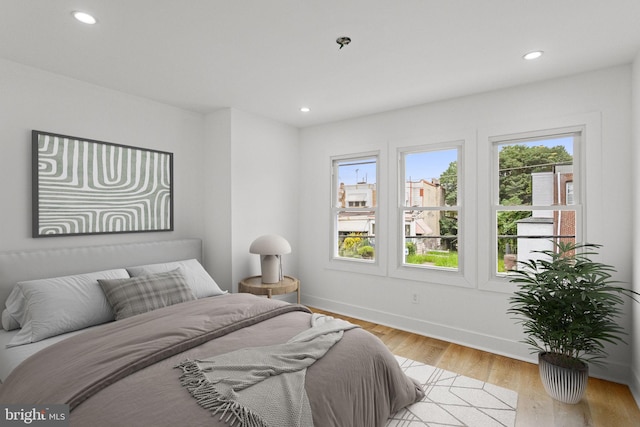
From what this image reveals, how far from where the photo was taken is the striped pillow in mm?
2408

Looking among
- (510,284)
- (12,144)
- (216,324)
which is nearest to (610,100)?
(510,284)

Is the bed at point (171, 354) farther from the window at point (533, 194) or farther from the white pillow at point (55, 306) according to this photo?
the window at point (533, 194)

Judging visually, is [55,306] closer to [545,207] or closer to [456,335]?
[456,335]

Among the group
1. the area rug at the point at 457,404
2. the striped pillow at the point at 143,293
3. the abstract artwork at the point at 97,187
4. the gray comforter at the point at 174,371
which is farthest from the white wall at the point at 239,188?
the area rug at the point at 457,404

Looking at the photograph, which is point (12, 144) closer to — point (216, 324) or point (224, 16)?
point (224, 16)

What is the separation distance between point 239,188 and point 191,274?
1146 millimetres

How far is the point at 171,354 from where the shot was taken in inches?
68.6

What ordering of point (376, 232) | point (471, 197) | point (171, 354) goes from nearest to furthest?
point (171, 354), point (471, 197), point (376, 232)

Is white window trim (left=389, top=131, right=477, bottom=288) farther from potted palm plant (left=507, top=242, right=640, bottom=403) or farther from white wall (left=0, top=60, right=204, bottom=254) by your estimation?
white wall (left=0, top=60, right=204, bottom=254)

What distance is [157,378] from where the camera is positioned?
1514mm

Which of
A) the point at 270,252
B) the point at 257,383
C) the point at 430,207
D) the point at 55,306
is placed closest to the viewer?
the point at 257,383

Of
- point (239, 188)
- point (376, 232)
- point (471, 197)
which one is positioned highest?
point (239, 188)

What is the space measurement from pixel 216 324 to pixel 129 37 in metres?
1.98

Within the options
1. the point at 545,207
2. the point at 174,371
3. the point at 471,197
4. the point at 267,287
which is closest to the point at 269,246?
the point at 267,287
